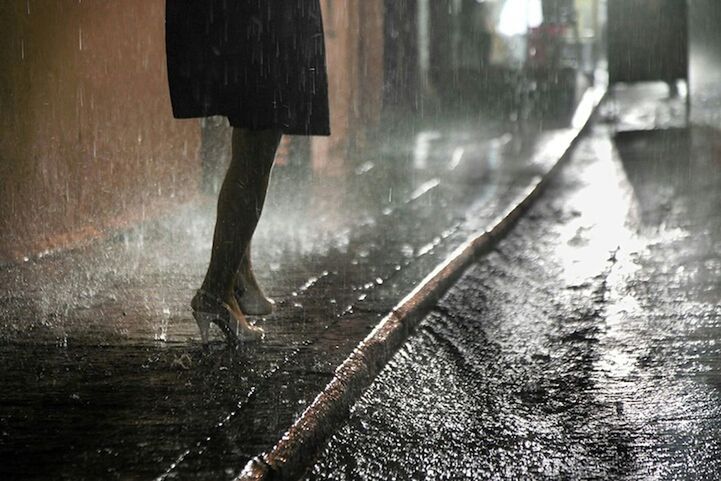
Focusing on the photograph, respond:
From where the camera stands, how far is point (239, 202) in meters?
4.62

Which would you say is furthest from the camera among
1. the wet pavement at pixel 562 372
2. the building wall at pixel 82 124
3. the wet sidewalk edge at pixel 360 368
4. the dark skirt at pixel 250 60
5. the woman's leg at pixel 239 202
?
the building wall at pixel 82 124

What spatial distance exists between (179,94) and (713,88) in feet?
81.7

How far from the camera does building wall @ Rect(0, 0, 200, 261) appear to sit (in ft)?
21.4

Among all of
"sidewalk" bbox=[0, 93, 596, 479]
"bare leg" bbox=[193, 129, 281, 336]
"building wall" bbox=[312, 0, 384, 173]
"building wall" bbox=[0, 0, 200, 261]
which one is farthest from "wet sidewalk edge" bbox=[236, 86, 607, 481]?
"building wall" bbox=[312, 0, 384, 173]

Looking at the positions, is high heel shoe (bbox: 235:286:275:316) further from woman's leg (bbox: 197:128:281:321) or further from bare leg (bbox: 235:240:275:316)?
woman's leg (bbox: 197:128:281:321)

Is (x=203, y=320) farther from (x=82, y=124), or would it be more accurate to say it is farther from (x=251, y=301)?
(x=82, y=124)

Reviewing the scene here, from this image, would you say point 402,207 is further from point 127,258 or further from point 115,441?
point 115,441

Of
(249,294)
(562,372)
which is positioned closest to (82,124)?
(249,294)

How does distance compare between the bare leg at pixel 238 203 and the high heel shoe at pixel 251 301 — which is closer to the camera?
the bare leg at pixel 238 203

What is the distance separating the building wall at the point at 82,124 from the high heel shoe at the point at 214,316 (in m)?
2.13

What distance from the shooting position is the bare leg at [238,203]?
15.0 ft

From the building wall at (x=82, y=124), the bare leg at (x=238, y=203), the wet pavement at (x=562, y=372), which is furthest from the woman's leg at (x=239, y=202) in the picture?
the building wall at (x=82, y=124)

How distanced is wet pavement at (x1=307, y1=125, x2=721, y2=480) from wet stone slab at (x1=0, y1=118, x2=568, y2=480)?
27 centimetres

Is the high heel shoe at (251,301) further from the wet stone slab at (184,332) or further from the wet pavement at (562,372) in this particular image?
the wet pavement at (562,372)
